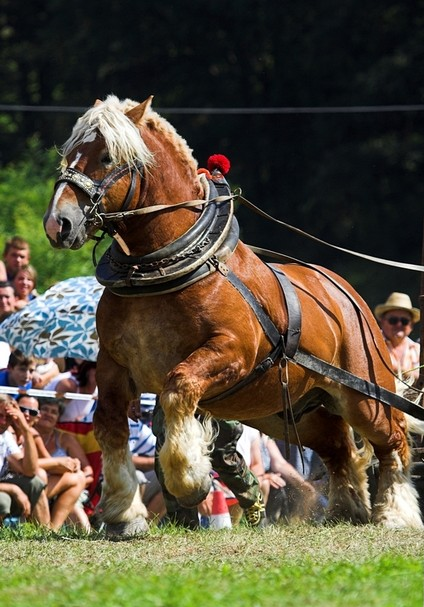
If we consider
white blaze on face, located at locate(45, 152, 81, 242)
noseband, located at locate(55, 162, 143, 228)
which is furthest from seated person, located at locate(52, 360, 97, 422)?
white blaze on face, located at locate(45, 152, 81, 242)

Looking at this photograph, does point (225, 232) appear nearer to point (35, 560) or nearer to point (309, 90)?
point (35, 560)

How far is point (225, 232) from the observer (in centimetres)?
717

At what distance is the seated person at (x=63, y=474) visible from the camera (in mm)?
9531

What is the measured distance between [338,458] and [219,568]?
115 inches

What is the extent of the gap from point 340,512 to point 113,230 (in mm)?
2748

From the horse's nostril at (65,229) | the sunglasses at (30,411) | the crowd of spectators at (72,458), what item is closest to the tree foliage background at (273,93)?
the crowd of spectators at (72,458)

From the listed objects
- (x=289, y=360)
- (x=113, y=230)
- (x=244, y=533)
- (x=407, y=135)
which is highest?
(x=407, y=135)

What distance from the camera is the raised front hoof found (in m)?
7.27

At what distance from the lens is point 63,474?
963cm

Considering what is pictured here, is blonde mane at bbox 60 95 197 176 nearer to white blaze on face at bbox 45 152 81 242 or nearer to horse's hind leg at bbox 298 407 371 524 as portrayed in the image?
white blaze on face at bbox 45 152 81 242

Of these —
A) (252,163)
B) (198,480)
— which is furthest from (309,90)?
(198,480)

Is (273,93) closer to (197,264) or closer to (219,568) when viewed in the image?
(197,264)

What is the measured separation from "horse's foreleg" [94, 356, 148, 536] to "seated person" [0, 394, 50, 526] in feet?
6.12

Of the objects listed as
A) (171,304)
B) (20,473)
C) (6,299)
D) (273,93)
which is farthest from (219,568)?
(273,93)
